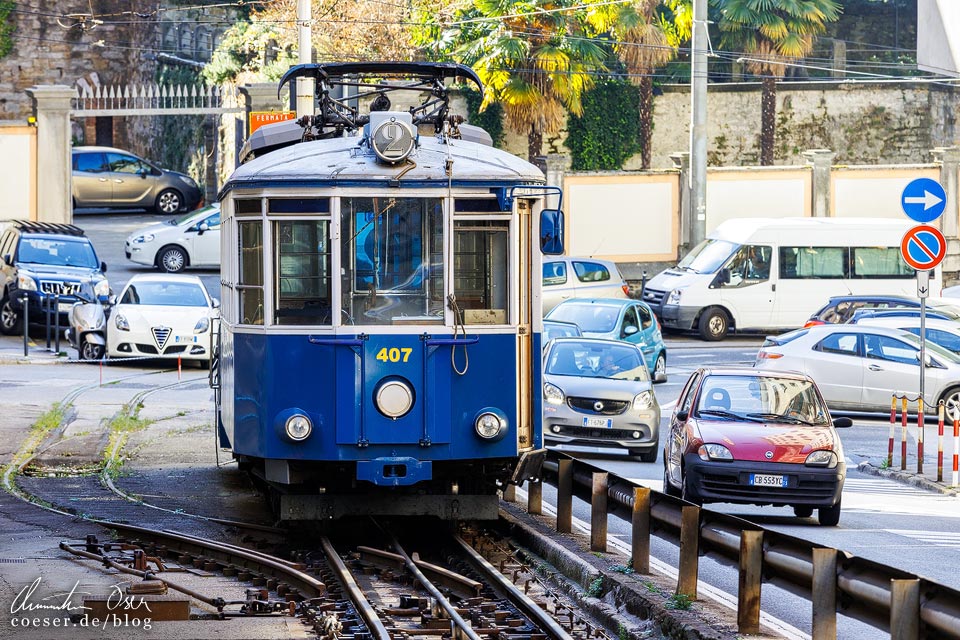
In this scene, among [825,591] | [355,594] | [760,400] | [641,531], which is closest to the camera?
[825,591]

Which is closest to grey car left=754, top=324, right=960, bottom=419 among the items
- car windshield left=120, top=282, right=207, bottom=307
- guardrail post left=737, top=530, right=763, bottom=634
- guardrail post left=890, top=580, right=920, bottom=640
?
car windshield left=120, top=282, right=207, bottom=307

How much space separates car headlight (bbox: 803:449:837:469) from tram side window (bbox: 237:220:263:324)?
549cm

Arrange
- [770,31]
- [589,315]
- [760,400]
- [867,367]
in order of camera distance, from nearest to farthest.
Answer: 1. [760,400]
2. [867,367]
3. [589,315]
4. [770,31]

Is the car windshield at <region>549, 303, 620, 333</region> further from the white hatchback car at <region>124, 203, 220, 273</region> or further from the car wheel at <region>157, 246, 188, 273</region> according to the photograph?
the car wheel at <region>157, 246, 188, 273</region>

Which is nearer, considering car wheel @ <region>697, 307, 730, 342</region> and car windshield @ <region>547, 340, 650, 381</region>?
car windshield @ <region>547, 340, 650, 381</region>

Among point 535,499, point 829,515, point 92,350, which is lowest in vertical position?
point 829,515

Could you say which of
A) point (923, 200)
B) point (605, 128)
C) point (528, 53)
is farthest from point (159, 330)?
point (605, 128)

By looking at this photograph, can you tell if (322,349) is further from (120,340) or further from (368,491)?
(120,340)

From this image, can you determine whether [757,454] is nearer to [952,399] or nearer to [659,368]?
[952,399]

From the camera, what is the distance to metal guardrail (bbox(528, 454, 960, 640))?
8242 millimetres

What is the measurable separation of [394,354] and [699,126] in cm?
2581

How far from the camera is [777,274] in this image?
3531cm

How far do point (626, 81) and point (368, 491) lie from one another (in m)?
37.3

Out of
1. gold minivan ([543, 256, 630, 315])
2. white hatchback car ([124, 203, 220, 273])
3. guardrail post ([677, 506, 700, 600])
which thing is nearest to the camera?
guardrail post ([677, 506, 700, 600])
